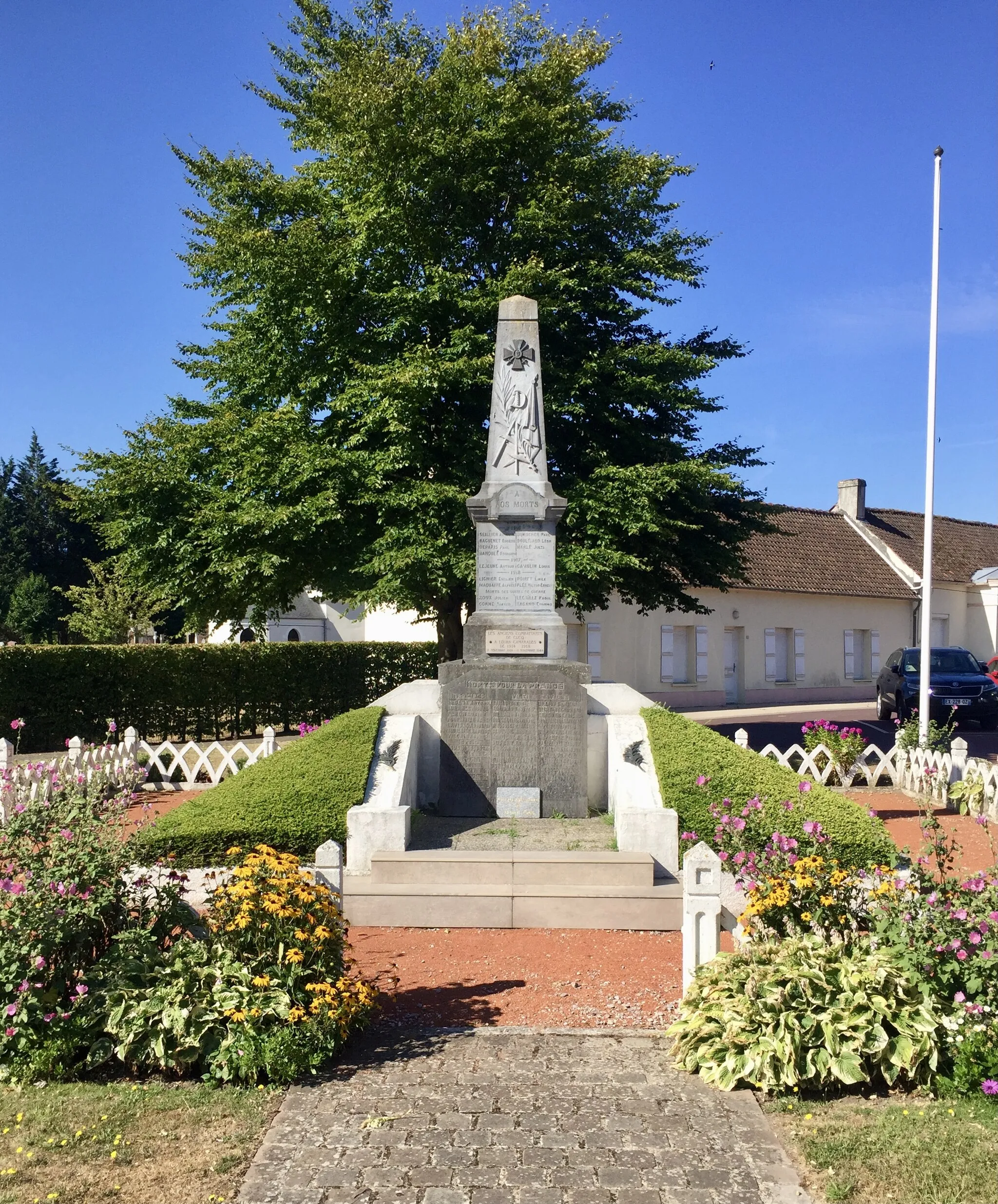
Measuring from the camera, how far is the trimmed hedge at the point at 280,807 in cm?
877

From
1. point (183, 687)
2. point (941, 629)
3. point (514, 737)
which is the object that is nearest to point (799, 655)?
point (941, 629)

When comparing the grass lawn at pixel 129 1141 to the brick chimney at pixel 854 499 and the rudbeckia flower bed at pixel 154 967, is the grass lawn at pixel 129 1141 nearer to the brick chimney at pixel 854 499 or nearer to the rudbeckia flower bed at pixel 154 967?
the rudbeckia flower bed at pixel 154 967

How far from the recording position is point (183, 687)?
1898 cm

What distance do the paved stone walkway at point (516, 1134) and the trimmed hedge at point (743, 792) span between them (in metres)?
3.59

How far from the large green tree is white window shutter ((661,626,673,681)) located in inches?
496

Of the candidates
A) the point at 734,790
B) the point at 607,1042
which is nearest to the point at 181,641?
the point at 734,790

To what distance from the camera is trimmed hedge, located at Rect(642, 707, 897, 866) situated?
8609 mm

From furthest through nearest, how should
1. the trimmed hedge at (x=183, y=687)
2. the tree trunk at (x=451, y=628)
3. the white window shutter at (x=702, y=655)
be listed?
the white window shutter at (x=702, y=655), the trimmed hedge at (x=183, y=687), the tree trunk at (x=451, y=628)

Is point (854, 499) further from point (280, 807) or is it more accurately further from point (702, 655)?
point (280, 807)

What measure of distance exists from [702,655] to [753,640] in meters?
2.72

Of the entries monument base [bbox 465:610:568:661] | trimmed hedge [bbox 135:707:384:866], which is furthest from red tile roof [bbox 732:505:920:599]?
trimmed hedge [bbox 135:707:384:866]

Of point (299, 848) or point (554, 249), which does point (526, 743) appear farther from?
point (554, 249)

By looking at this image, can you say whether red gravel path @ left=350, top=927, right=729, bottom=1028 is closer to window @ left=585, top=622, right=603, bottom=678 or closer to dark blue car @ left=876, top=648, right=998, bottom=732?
dark blue car @ left=876, top=648, right=998, bottom=732

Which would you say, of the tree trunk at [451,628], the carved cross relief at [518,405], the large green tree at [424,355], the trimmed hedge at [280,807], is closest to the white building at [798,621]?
the tree trunk at [451,628]
